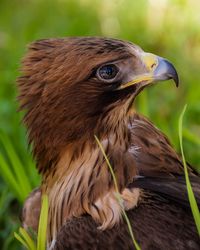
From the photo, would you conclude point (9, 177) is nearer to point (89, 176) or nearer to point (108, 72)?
point (89, 176)

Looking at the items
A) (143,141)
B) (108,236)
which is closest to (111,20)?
(143,141)

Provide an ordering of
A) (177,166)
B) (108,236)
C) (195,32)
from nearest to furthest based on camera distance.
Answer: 1. (108,236)
2. (177,166)
3. (195,32)

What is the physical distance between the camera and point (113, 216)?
4.59 meters

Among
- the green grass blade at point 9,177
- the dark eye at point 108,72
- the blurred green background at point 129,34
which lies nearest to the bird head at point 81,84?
the dark eye at point 108,72

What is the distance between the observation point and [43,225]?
4.52 metres

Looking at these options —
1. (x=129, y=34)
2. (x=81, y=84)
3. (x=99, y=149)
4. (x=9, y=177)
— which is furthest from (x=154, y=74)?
(x=129, y=34)

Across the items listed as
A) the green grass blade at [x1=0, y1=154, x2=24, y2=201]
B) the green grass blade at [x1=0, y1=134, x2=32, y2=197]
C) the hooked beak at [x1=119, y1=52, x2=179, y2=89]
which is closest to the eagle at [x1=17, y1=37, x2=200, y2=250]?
the hooked beak at [x1=119, y1=52, x2=179, y2=89]

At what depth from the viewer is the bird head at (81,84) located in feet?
15.1

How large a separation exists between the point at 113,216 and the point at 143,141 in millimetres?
486

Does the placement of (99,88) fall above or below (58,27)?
above

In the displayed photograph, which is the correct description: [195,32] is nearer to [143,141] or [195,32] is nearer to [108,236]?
[143,141]

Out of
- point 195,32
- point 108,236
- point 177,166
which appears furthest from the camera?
point 195,32

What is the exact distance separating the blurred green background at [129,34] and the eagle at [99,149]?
154 cm

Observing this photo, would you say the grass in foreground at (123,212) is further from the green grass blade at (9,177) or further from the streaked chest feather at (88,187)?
the green grass blade at (9,177)
